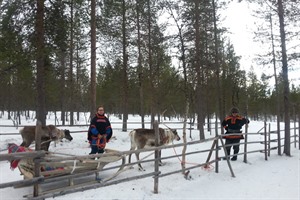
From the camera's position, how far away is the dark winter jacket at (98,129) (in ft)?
26.6

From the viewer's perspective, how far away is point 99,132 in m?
8.22

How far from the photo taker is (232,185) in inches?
306

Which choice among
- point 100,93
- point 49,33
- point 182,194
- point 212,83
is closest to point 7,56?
point 49,33

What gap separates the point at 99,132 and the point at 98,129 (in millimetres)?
88

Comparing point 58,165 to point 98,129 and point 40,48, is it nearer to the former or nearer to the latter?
point 98,129

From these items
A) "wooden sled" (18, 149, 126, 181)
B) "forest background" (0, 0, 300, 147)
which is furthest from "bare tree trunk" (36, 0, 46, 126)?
"wooden sled" (18, 149, 126, 181)

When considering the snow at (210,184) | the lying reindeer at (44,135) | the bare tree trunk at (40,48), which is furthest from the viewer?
the lying reindeer at (44,135)

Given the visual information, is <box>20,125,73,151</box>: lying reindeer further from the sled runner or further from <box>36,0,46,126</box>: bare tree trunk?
the sled runner

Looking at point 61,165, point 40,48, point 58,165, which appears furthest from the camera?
point 40,48

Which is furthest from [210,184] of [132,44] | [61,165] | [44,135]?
[132,44]

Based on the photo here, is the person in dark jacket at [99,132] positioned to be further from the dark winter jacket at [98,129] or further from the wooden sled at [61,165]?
the wooden sled at [61,165]

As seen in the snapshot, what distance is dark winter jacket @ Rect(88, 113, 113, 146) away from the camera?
8.09 m

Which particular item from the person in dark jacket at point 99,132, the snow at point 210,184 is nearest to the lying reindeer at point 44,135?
the snow at point 210,184

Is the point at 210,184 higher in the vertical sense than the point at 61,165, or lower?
lower
